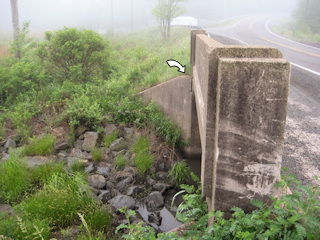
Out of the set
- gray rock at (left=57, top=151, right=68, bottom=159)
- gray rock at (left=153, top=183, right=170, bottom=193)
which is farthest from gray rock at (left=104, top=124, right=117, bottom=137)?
gray rock at (left=153, top=183, right=170, bottom=193)

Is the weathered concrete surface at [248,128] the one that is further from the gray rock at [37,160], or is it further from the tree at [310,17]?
the tree at [310,17]

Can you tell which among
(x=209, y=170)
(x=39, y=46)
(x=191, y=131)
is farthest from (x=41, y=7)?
(x=209, y=170)

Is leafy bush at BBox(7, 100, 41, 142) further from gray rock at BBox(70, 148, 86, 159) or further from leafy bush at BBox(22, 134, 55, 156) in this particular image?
gray rock at BBox(70, 148, 86, 159)

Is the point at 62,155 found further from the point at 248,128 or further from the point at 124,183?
the point at 248,128

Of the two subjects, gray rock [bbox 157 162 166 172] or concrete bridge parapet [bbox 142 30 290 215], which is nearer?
concrete bridge parapet [bbox 142 30 290 215]

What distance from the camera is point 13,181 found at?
17.0ft

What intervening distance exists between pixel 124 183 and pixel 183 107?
8.78 feet

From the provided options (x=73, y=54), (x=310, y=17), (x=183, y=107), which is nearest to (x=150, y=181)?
(x=183, y=107)

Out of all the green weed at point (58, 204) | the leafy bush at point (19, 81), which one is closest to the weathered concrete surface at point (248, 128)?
the green weed at point (58, 204)

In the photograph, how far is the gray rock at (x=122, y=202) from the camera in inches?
205

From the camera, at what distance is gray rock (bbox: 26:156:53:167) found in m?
5.82

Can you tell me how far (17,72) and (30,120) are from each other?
1.94 m

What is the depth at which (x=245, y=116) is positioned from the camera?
2420 millimetres

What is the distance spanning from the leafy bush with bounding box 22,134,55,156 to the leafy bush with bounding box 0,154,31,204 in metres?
0.79
